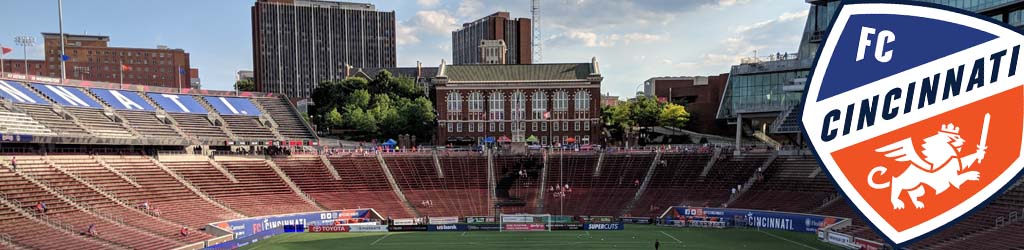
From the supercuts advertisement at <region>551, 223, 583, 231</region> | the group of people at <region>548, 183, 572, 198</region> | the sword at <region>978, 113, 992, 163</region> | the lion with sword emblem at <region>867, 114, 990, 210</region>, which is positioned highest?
the sword at <region>978, 113, 992, 163</region>

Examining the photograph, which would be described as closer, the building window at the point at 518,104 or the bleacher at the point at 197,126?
the bleacher at the point at 197,126

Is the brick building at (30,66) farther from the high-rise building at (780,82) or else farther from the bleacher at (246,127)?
the high-rise building at (780,82)

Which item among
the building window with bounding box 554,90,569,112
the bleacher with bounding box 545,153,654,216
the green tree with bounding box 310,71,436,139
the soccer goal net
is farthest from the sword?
the green tree with bounding box 310,71,436,139

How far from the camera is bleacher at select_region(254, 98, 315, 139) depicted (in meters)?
69.8

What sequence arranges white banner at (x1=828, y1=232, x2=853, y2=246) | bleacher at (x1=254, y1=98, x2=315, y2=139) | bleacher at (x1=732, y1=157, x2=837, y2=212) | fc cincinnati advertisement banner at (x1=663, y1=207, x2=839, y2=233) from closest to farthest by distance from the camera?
white banner at (x1=828, y1=232, x2=853, y2=246), fc cincinnati advertisement banner at (x1=663, y1=207, x2=839, y2=233), bleacher at (x1=732, y1=157, x2=837, y2=212), bleacher at (x1=254, y1=98, x2=315, y2=139)

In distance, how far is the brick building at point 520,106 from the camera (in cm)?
7812

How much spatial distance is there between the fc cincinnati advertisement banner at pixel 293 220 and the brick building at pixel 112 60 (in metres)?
137

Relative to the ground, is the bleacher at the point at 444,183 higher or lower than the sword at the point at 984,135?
lower

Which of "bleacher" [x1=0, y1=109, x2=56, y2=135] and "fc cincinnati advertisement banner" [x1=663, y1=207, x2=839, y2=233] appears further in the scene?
"bleacher" [x1=0, y1=109, x2=56, y2=135]

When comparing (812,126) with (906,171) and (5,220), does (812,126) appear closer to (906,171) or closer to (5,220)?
(906,171)

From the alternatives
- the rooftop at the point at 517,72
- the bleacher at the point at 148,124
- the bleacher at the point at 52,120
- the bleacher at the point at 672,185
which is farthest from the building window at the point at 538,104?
the bleacher at the point at 52,120

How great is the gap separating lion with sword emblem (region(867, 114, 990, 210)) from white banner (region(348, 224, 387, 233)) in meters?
38.8

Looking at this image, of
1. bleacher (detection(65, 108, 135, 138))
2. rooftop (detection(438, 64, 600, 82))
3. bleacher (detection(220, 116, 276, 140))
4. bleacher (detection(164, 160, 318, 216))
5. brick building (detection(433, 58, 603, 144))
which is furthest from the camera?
rooftop (detection(438, 64, 600, 82))

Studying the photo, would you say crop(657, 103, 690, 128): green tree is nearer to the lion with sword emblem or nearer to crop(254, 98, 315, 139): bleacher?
crop(254, 98, 315, 139): bleacher
